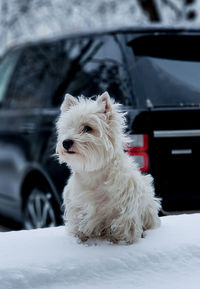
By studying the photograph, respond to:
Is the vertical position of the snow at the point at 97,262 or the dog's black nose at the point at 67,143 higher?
the dog's black nose at the point at 67,143

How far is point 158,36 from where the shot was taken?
15.0ft

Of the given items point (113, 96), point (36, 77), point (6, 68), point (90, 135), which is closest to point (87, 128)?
point (90, 135)

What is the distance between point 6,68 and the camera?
6730mm

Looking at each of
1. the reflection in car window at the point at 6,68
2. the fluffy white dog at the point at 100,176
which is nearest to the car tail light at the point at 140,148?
the fluffy white dog at the point at 100,176

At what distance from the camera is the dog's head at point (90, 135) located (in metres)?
2.64

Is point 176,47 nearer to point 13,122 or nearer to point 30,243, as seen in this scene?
point 13,122

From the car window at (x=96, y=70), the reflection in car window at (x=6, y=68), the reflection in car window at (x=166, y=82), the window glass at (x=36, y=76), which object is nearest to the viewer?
the reflection in car window at (x=166, y=82)

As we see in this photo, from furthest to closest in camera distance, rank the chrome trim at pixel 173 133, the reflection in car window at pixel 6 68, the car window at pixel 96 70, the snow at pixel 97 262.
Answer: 1. the reflection in car window at pixel 6 68
2. the car window at pixel 96 70
3. the chrome trim at pixel 173 133
4. the snow at pixel 97 262

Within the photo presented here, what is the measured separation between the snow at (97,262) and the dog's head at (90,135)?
17.1 inches

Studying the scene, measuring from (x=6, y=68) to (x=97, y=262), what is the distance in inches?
175

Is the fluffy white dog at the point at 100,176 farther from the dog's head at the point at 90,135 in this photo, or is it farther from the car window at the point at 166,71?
the car window at the point at 166,71

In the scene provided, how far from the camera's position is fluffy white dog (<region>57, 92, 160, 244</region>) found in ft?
8.72

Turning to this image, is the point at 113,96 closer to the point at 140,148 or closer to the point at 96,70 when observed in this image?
the point at 96,70

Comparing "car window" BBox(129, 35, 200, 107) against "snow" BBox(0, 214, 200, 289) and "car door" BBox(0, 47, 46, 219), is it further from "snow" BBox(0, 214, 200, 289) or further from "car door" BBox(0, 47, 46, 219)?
"snow" BBox(0, 214, 200, 289)
